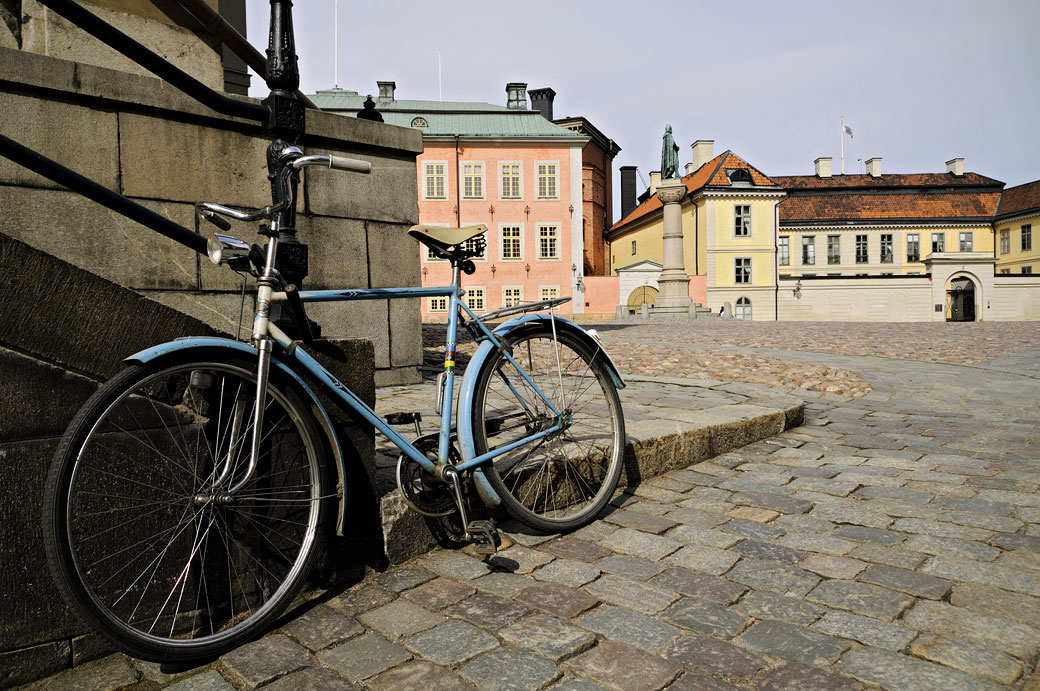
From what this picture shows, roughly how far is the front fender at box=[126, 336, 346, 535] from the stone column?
29.1 metres

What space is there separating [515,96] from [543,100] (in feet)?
13.6

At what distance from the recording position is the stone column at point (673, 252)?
100ft

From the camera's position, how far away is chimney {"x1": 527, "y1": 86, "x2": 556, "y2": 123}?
5109 centimetres

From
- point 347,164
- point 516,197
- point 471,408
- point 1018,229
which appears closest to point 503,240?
point 516,197

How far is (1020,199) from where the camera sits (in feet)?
183

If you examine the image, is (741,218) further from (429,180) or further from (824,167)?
(429,180)

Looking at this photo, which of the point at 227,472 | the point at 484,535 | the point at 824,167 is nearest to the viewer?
the point at 227,472

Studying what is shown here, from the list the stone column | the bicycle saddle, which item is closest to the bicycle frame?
the bicycle saddle

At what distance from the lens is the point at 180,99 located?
14.5ft

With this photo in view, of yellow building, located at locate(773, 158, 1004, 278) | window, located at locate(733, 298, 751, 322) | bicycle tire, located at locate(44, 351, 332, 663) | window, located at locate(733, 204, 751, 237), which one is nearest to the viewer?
bicycle tire, located at locate(44, 351, 332, 663)

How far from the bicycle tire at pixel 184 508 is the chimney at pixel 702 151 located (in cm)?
5430

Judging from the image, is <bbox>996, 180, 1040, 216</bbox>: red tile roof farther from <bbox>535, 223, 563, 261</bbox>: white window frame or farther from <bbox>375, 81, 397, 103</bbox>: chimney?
<bbox>375, 81, 397, 103</bbox>: chimney

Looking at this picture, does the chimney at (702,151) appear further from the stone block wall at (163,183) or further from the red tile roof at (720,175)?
the stone block wall at (163,183)

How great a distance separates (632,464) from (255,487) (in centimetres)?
230
